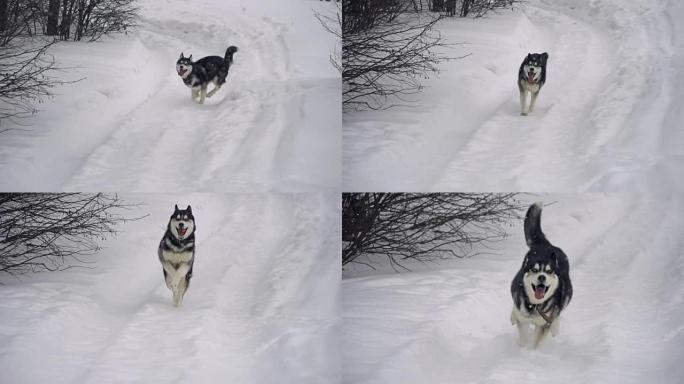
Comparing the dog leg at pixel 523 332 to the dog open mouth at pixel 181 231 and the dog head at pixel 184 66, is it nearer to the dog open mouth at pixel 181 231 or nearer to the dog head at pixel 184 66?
the dog open mouth at pixel 181 231

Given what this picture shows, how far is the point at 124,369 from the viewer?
2.90 metres

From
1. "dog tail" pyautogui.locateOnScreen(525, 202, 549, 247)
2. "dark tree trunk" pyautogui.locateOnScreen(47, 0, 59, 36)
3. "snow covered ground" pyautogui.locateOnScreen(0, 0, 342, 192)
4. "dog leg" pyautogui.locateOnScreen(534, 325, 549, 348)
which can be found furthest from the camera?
"dark tree trunk" pyautogui.locateOnScreen(47, 0, 59, 36)

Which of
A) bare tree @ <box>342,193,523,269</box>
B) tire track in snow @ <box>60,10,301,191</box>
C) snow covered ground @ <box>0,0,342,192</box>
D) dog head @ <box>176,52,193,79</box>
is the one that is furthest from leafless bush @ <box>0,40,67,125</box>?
bare tree @ <box>342,193,523,269</box>

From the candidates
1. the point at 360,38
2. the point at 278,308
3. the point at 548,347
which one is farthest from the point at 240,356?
the point at 360,38

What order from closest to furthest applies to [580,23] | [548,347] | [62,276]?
[548,347] → [62,276] → [580,23]

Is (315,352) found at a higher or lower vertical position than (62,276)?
lower

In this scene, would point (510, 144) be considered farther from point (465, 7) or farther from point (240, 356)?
point (240, 356)

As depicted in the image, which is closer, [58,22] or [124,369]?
[124,369]

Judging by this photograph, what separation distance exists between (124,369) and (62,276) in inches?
16.7

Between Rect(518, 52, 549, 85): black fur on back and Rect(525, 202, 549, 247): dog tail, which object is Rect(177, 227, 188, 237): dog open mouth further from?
Rect(518, 52, 549, 85): black fur on back

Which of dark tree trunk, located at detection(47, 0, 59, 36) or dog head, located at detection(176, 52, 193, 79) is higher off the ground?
dark tree trunk, located at detection(47, 0, 59, 36)

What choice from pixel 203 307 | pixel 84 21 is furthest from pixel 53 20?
pixel 203 307

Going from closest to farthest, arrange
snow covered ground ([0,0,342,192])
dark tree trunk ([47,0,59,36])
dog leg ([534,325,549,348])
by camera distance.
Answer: dog leg ([534,325,549,348]), snow covered ground ([0,0,342,192]), dark tree trunk ([47,0,59,36])

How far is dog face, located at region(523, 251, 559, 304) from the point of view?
287cm
